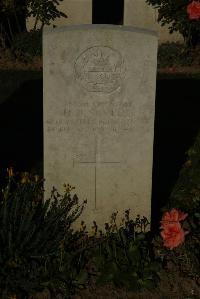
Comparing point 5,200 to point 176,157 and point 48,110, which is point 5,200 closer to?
point 48,110

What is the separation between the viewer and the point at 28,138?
27.6 ft

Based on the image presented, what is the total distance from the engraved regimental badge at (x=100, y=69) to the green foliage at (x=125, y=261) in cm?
107

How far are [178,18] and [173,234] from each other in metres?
7.70

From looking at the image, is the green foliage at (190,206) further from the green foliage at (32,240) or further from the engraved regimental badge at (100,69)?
the engraved regimental badge at (100,69)

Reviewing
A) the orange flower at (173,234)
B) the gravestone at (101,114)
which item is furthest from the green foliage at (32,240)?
the orange flower at (173,234)

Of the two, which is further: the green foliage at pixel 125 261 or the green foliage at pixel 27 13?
the green foliage at pixel 27 13

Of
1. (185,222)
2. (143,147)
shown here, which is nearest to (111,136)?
(143,147)

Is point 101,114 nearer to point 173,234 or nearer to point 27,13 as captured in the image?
point 173,234

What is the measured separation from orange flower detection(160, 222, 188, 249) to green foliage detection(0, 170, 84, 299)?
74cm

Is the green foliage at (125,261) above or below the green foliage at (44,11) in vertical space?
below

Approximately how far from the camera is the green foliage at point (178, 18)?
11.9 meters

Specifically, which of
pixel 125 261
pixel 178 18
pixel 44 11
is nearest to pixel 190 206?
pixel 125 261

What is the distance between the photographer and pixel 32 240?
17.1 feet

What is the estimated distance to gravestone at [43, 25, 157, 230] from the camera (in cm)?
521
